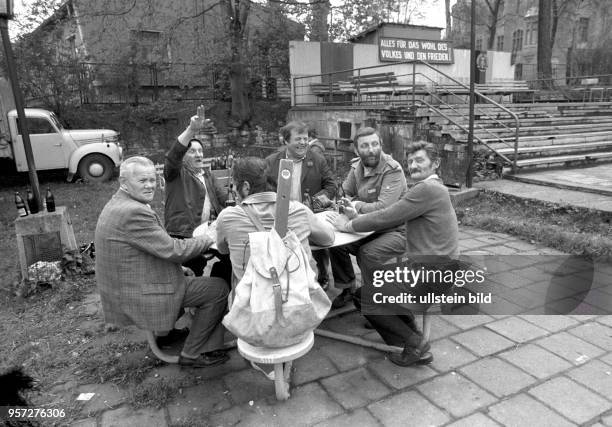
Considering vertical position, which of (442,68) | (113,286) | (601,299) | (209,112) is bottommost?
(601,299)

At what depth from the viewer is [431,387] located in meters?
2.62

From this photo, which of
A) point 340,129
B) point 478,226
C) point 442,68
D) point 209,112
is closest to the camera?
point 478,226

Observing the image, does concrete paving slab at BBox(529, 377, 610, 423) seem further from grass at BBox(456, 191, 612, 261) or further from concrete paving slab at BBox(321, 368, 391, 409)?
grass at BBox(456, 191, 612, 261)

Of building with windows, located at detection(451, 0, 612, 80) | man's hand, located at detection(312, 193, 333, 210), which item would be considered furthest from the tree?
man's hand, located at detection(312, 193, 333, 210)

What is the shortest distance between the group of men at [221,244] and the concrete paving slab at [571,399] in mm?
693

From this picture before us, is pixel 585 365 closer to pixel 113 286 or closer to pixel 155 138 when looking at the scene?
pixel 113 286

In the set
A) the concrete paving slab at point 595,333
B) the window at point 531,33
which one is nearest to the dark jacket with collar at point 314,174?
the concrete paving slab at point 595,333

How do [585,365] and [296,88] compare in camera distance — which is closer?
[585,365]

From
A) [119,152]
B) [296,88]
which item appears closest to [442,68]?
[296,88]

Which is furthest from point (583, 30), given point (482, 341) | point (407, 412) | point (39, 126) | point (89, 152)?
point (407, 412)

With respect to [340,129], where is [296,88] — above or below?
above

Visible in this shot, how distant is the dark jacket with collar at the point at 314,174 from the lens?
4.16m

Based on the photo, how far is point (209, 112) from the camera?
52.9 ft

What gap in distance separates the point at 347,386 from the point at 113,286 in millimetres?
1531
